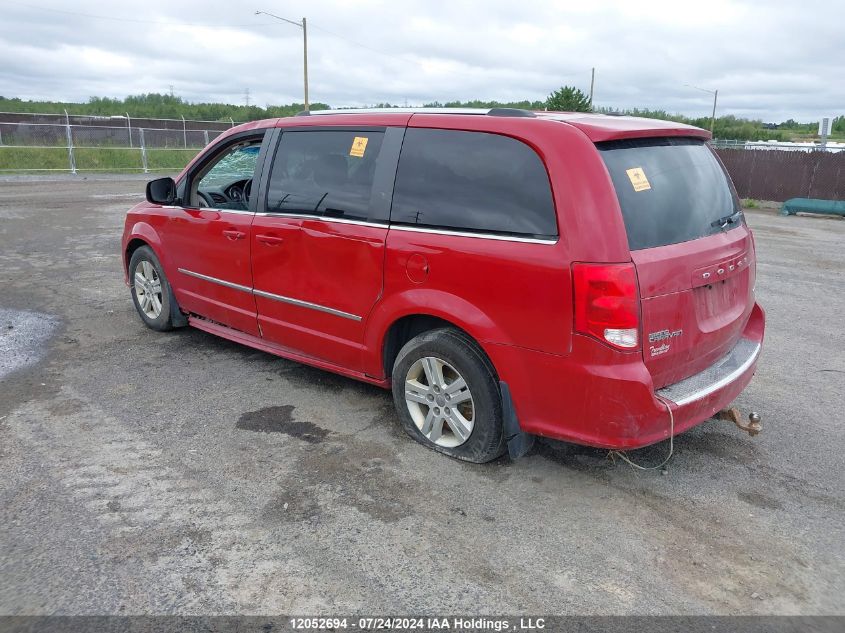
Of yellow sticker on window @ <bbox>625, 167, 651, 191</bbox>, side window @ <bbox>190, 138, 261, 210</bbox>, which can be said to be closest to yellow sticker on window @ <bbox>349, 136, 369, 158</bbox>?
side window @ <bbox>190, 138, 261, 210</bbox>

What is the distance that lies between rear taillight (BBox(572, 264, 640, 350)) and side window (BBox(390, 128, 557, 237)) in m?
0.31

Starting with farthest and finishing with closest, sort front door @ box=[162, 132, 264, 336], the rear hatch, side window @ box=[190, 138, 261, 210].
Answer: side window @ box=[190, 138, 261, 210] < front door @ box=[162, 132, 264, 336] < the rear hatch

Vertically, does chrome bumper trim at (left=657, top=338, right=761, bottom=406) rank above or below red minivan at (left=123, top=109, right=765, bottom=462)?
below

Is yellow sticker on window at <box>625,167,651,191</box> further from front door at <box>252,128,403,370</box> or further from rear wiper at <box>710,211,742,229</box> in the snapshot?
front door at <box>252,128,403,370</box>

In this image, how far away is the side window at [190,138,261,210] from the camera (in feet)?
16.9

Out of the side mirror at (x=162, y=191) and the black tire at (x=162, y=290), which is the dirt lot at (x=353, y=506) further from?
the side mirror at (x=162, y=191)

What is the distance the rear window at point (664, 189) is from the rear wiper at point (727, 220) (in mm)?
13

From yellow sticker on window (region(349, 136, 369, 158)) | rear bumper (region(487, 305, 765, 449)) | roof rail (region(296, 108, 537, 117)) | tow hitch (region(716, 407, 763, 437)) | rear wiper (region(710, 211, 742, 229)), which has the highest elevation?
roof rail (region(296, 108, 537, 117))

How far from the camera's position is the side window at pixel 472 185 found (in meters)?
3.36

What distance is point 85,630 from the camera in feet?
8.21

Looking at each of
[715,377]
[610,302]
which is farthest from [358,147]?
[715,377]

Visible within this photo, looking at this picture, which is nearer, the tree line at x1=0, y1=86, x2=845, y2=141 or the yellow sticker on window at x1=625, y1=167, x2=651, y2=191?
the yellow sticker on window at x1=625, y1=167, x2=651, y2=191

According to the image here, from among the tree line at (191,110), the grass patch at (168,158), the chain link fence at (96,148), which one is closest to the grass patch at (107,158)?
the chain link fence at (96,148)

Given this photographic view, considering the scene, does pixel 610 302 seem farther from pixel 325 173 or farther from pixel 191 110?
pixel 191 110
